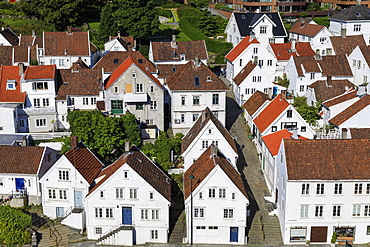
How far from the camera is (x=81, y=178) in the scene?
5728cm

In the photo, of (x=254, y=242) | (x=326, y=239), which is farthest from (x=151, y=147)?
(x=326, y=239)

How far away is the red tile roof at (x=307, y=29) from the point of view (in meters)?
102

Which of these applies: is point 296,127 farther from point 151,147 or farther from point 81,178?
point 81,178

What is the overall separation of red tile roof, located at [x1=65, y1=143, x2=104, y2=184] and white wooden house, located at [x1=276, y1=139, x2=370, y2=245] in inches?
791

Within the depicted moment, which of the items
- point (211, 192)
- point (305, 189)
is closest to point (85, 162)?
point (211, 192)

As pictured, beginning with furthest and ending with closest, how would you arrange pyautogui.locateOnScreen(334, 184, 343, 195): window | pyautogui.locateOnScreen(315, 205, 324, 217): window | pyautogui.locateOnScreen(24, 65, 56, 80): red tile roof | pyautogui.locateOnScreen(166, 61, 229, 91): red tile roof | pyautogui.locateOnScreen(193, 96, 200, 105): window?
pyautogui.locateOnScreen(193, 96, 200, 105): window < pyautogui.locateOnScreen(166, 61, 229, 91): red tile roof < pyautogui.locateOnScreen(24, 65, 56, 80): red tile roof < pyautogui.locateOnScreen(315, 205, 324, 217): window < pyautogui.locateOnScreen(334, 184, 343, 195): window

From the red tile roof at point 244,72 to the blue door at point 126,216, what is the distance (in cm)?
3538

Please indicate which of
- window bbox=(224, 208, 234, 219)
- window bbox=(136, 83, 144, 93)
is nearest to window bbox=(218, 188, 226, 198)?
window bbox=(224, 208, 234, 219)

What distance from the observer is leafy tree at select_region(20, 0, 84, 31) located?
118738 millimetres

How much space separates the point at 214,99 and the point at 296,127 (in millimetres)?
12993

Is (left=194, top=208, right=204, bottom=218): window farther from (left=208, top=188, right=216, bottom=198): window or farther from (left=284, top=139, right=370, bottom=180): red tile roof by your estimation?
(left=284, top=139, right=370, bottom=180): red tile roof

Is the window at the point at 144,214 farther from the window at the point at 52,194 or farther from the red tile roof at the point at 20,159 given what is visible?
the red tile roof at the point at 20,159

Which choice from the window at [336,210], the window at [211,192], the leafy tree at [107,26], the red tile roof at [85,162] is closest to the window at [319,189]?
the window at [336,210]

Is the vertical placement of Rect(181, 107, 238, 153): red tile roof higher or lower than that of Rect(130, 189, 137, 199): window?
higher
